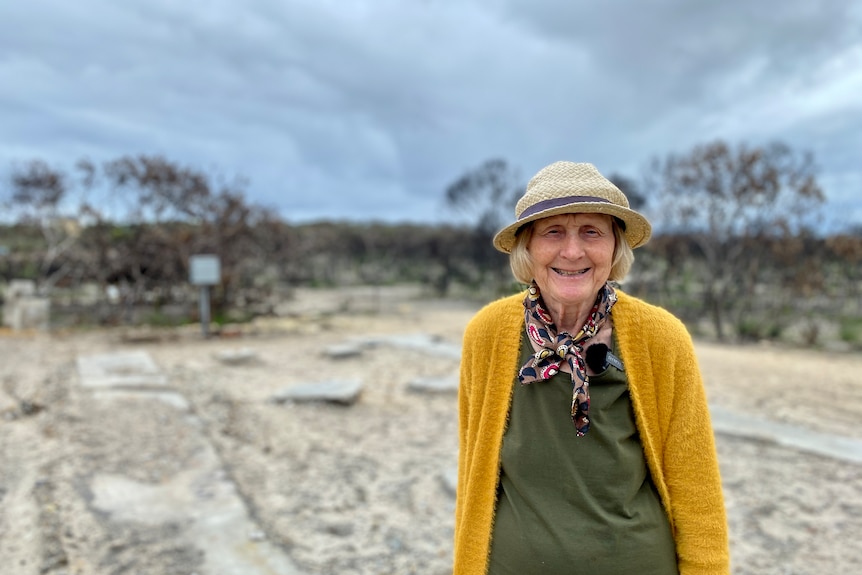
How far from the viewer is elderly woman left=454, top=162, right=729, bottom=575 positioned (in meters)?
1.37

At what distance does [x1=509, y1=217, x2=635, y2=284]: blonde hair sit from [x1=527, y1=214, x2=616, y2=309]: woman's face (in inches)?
1.6

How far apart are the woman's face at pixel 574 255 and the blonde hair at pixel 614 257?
4 cm

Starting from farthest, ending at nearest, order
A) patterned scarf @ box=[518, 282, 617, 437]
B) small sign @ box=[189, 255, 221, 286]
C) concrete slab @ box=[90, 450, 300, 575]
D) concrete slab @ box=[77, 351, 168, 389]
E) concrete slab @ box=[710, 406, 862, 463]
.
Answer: small sign @ box=[189, 255, 221, 286]
concrete slab @ box=[77, 351, 168, 389]
concrete slab @ box=[710, 406, 862, 463]
concrete slab @ box=[90, 450, 300, 575]
patterned scarf @ box=[518, 282, 617, 437]

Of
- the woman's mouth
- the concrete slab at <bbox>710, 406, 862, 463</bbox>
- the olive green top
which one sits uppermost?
the woman's mouth

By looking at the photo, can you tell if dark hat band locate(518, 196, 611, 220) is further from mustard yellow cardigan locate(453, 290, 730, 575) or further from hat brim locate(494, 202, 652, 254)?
mustard yellow cardigan locate(453, 290, 730, 575)

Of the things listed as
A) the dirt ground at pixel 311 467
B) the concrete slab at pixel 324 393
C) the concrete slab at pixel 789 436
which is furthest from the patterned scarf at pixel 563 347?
the concrete slab at pixel 324 393

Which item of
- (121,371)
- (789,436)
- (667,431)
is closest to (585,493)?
(667,431)

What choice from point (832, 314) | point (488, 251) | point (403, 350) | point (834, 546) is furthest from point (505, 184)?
point (834, 546)

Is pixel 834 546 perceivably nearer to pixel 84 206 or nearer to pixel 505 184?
pixel 84 206

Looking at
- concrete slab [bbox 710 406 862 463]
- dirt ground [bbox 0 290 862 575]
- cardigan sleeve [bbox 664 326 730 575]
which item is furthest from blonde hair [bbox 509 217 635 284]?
concrete slab [bbox 710 406 862 463]

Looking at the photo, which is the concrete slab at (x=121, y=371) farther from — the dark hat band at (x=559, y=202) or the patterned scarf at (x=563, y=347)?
the dark hat band at (x=559, y=202)

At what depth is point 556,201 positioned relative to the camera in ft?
4.63

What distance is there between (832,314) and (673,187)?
5.63 meters

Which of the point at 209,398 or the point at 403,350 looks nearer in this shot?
the point at 209,398
